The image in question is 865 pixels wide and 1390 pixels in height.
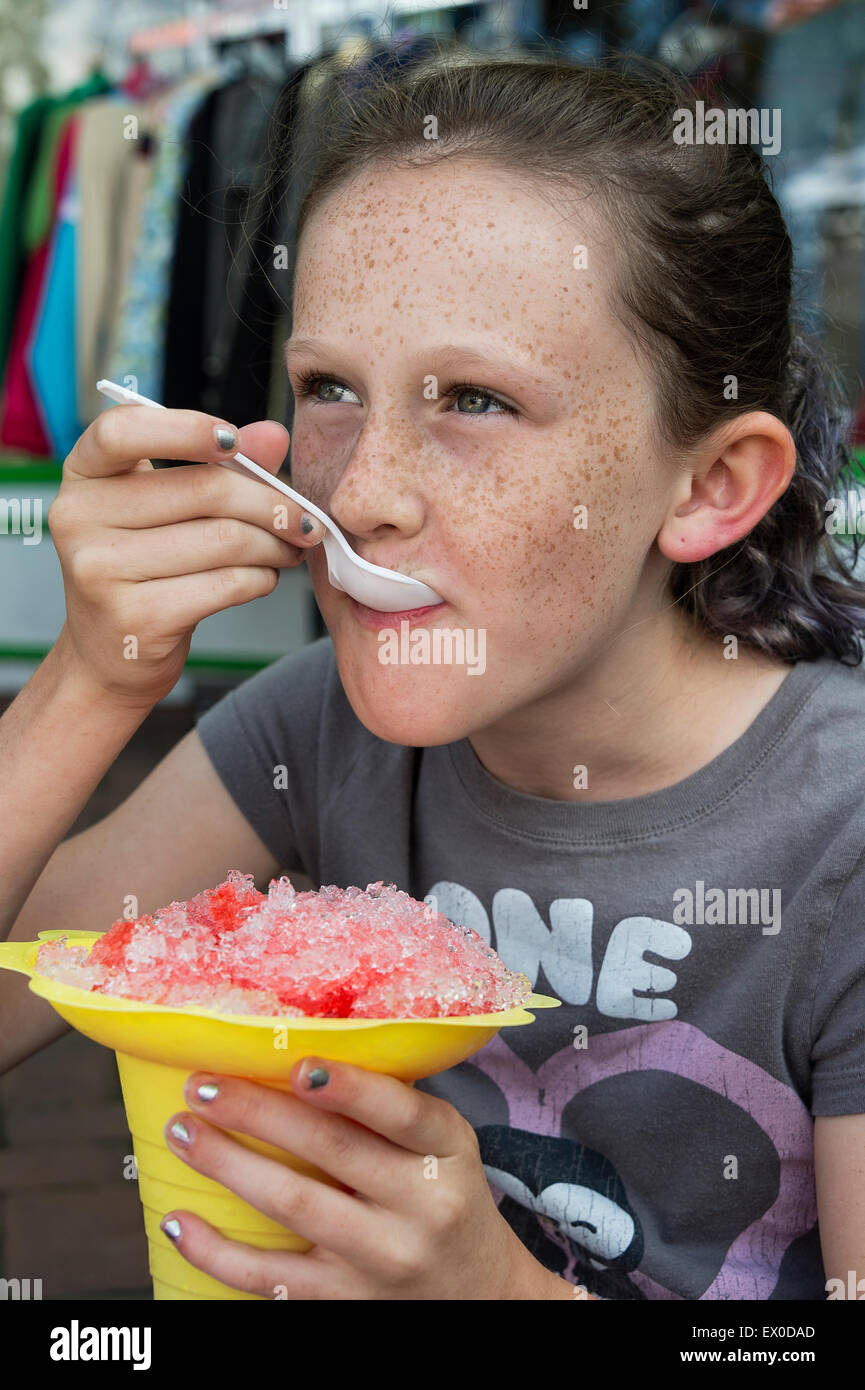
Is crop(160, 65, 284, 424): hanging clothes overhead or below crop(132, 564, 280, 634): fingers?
overhead

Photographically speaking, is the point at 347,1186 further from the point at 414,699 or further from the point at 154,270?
the point at 154,270

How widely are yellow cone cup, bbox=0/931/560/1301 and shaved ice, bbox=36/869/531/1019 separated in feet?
0.07

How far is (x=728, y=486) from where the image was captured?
1121 mm

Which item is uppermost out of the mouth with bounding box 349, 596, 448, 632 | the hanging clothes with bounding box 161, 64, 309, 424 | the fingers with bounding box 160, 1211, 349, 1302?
the hanging clothes with bounding box 161, 64, 309, 424

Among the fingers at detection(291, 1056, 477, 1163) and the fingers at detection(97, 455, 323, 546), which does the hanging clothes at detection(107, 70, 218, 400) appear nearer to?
the fingers at detection(97, 455, 323, 546)

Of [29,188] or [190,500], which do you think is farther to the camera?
[29,188]

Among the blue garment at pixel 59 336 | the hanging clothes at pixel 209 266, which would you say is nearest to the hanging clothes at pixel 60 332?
the blue garment at pixel 59 336

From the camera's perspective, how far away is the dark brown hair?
1020 mm

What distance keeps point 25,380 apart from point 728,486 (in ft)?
10.8

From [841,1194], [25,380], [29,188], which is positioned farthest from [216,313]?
[841,1194]

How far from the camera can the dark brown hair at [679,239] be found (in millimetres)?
1020

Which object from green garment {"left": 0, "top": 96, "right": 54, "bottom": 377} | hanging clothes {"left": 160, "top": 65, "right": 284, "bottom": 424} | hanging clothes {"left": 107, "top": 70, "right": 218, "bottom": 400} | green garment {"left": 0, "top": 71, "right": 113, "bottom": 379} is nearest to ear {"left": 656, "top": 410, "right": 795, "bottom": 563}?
hanging clothes {"left": 160, "top": 65, "right": 284, "bottom": 424}
